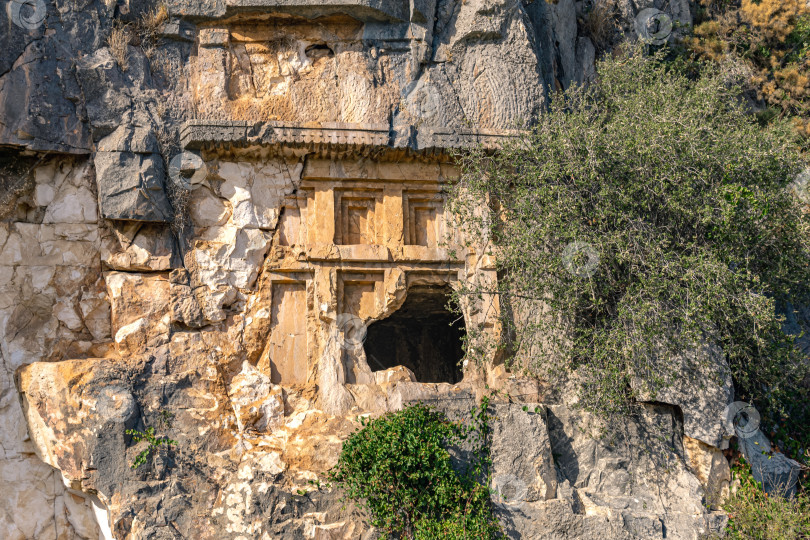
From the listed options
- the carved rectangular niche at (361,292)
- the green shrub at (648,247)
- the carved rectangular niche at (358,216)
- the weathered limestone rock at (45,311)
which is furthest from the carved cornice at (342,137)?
the weathered limestone rock at (45,311)

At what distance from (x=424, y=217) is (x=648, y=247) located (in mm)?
2511

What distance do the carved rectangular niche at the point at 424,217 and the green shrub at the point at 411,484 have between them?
92.5 inches

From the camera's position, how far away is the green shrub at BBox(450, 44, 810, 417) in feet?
22.4

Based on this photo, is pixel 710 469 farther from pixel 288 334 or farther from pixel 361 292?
pixel 288 334

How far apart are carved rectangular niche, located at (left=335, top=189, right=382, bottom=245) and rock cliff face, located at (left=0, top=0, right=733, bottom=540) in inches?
1.2

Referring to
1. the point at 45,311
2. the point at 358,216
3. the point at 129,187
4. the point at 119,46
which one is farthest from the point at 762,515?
the point at 119,46

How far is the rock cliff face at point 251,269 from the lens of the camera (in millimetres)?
6656

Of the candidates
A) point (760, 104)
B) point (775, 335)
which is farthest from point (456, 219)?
point (760, 104)

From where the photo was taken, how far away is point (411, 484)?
20.8ft

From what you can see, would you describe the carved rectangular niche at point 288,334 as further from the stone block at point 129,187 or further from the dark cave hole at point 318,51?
the dark cave hole at point 318,51

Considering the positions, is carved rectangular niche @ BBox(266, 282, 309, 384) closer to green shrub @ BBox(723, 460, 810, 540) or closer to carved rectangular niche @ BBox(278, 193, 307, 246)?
carved rectangular niche @ BBox(278, 193, 307, 246)

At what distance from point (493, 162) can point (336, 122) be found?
66.0 inches

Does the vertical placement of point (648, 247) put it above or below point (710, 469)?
above

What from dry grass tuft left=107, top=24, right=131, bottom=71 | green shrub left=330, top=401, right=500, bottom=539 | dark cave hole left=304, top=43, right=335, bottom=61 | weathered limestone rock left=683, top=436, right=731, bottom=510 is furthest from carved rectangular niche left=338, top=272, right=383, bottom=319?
weathered limestone rock left=683, top=436, right=731, bottom=510
